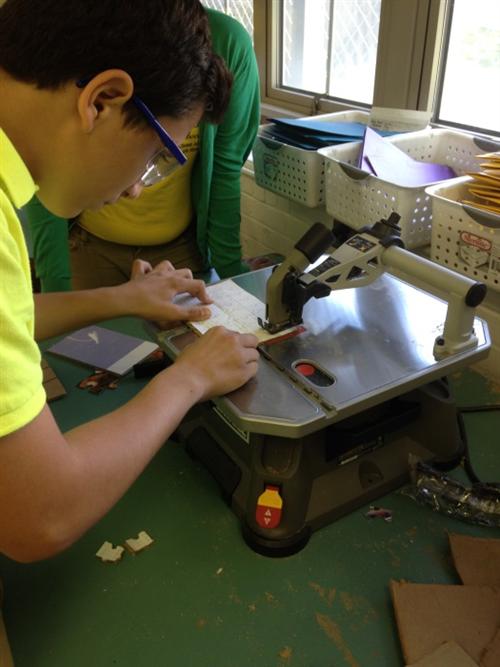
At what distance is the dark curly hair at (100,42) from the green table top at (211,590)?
0.56 metres

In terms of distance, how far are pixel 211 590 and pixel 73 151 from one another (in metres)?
0.56

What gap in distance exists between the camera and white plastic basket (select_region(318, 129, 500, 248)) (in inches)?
44.6

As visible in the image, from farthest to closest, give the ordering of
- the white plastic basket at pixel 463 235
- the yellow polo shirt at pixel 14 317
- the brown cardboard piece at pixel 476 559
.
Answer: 1. the white plastic basket at pixel 463 235
2. the brown cardboard piece at pixel 476 559
3. the yellow polo shirt at pixel 14 317

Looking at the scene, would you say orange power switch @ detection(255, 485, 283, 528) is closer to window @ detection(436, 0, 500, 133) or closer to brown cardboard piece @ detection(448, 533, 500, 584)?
brown cardboard piece @ detection(448, 533, 500, 584)

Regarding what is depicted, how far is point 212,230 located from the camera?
1.37 meters

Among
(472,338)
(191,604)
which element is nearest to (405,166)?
(472,338)

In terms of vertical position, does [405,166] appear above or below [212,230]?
above

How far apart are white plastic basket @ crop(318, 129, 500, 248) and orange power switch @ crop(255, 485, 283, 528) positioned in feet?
2.11

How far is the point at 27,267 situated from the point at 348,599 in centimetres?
56

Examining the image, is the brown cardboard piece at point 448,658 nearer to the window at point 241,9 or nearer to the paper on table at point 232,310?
the paper on table at point 232,310

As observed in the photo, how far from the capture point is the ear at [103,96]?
1.64 ft

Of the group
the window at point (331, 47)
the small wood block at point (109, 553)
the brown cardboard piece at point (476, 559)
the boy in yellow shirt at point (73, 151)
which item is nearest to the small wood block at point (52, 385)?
the small wood block at point (109, 553)

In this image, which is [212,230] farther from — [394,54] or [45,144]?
[45,144]

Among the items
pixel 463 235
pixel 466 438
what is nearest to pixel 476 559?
pixel 466 438
